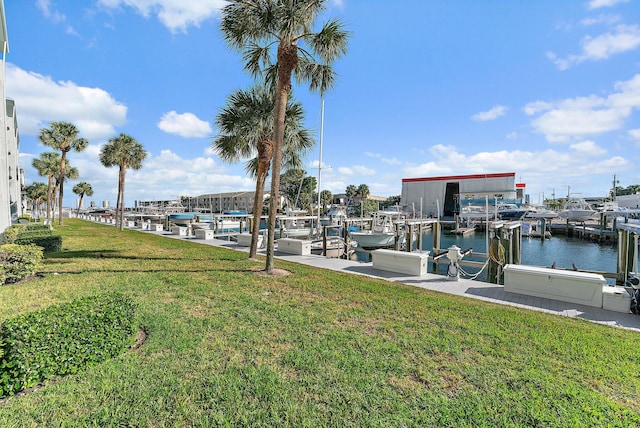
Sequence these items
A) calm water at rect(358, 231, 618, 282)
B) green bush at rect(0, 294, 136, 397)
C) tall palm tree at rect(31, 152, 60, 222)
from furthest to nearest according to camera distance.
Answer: tall palm tree at rect(31, 152, 60, 222), calm water at rect(358, 231, 618, 282), green bush at rect(0, 294, 136, 397)

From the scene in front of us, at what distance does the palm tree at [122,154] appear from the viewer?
90.7ft

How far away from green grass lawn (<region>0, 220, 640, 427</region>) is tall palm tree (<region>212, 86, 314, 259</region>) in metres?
5.67

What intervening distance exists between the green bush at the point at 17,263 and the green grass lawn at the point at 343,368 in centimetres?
77

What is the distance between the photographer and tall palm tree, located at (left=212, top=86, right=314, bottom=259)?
1101cm

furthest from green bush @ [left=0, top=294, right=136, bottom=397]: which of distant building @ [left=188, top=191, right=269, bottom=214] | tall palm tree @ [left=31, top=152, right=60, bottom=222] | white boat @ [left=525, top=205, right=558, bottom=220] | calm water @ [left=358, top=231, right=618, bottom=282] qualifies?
distant building @ [left=188, top=191, right=269, bottom=214]

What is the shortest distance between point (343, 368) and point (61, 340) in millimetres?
3285

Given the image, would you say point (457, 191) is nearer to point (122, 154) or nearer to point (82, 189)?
point (122, 154)

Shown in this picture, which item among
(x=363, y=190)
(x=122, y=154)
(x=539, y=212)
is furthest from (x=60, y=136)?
(x=363, y=190)

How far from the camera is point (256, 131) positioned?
434 inches

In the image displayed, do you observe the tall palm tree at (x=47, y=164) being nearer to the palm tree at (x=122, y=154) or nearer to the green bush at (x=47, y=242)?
the palm tree at (x=122, y=154)

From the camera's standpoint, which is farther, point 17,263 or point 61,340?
point 17,263

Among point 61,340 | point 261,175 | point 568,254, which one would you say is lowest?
point 568,254

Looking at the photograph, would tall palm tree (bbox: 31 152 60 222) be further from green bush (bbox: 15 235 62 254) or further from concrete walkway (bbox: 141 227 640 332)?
concrete walkway (bbox: 141 227 640 332)

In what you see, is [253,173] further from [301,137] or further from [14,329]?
[14,329]
